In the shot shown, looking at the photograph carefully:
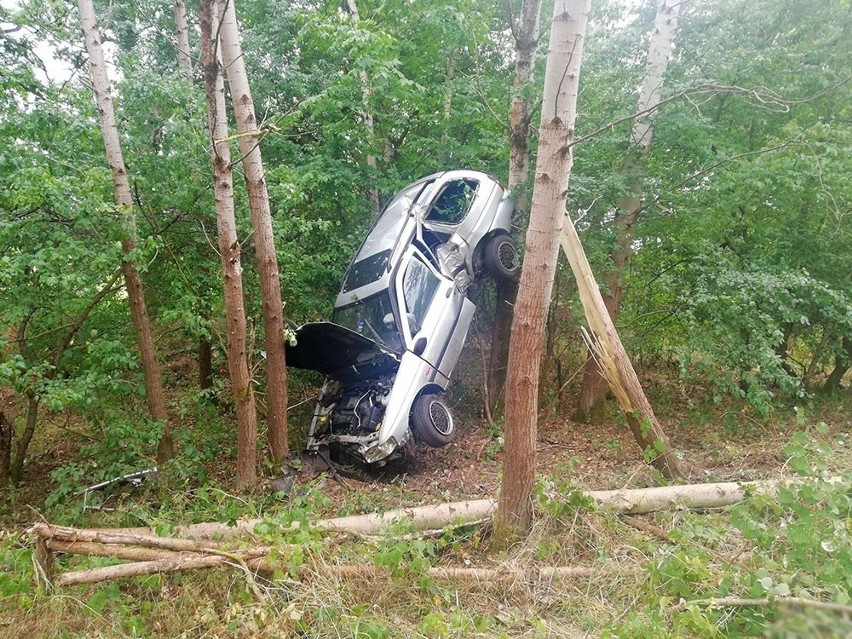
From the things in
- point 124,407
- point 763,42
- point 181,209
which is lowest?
point 124,407

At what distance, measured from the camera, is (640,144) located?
6.48m

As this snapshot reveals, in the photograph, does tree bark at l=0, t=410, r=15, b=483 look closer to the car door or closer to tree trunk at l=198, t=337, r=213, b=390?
tree trunk at l=198, t=337, r=213, b=390

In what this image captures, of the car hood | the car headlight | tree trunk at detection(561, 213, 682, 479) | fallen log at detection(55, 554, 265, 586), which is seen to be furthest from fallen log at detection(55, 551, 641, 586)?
the car hood

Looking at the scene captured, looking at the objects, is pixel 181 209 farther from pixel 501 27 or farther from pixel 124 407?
pixel 501 27

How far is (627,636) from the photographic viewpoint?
254 cm

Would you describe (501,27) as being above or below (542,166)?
above

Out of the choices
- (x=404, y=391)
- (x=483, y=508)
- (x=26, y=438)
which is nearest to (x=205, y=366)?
(x=26, y=438)

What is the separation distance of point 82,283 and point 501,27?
27.1 feet

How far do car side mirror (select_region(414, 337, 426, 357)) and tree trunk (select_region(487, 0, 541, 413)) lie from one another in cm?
131

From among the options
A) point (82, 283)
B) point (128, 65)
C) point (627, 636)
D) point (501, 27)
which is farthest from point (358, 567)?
point (501, 27)

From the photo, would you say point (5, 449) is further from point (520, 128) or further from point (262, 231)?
point (520, 128)

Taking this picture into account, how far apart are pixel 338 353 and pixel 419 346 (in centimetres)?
104

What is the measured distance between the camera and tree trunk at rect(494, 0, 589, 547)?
315 centimetres

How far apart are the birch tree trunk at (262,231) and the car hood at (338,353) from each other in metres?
0.39
